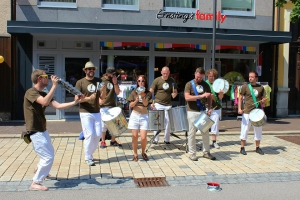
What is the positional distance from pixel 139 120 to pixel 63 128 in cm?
447

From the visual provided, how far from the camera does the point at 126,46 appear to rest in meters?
12.4

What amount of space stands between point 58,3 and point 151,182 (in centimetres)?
841

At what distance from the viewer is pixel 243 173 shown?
20.3 ft

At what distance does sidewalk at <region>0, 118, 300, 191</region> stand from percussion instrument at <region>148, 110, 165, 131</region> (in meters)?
0.56

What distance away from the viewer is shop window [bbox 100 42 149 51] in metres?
12.3

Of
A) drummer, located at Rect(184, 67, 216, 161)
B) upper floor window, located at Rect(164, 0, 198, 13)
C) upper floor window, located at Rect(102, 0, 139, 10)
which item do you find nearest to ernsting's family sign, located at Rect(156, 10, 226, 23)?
upper floor window, located at Rect(164, 0, 198, 13)

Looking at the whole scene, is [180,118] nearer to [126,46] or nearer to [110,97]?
[110,97]

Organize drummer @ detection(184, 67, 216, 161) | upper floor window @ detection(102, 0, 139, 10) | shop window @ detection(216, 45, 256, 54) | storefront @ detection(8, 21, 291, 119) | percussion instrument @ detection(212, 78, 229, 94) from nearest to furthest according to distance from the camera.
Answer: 1. drummer @ detection(184, 67, 216, 161)
2. percussion instrument @ detection(212, 78, 229, 94)
3. storefront @ detection(8, 21, 291, 119)
4. upper floor window @ detection(102, 0, 139, 10)
5. shop window @ detection(216, 45, 256, 54)

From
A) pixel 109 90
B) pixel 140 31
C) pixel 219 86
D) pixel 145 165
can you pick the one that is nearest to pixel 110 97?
pixel 109 90

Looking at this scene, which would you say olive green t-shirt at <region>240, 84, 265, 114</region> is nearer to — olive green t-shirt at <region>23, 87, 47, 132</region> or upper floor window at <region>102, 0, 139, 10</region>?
olive green t-shirt at <region>23, 87, 47, 132</region>

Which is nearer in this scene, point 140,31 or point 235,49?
point 140,31

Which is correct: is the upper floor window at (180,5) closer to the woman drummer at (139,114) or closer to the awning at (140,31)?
the awning at (140,31)

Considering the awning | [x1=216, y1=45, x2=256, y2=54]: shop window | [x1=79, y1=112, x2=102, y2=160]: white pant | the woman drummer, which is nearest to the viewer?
[x1=79, y1=112, x2=102, y2=160]: white pant

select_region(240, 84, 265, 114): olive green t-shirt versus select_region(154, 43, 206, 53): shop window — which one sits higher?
select_region(154, 43, 206, 53): shop window
